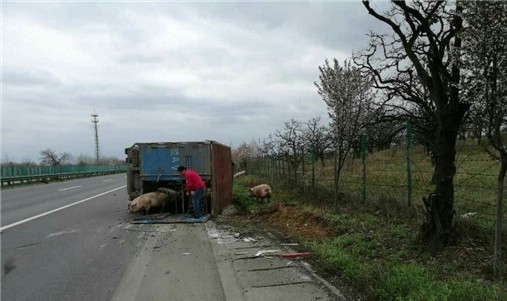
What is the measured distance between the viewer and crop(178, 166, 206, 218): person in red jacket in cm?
1297

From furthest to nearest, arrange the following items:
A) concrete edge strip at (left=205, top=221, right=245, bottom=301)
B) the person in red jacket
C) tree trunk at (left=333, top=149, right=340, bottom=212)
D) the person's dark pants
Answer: the person's dark pants → the person in red jacket → tree trunk at (left=333, top=149, right=340, bottom=212) → concrete edge strip at (left=205, top=221, right=245, bottom=301)

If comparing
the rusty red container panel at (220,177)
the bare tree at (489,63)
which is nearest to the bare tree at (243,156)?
the rusty red container panel at (220,177)

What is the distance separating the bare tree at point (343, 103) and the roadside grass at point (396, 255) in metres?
2.29

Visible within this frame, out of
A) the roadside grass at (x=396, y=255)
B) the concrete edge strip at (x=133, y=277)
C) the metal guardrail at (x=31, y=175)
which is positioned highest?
the metal guardrail at (x=31, y=175)

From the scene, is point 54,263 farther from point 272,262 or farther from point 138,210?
point 138,210

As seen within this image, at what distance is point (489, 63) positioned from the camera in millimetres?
5230

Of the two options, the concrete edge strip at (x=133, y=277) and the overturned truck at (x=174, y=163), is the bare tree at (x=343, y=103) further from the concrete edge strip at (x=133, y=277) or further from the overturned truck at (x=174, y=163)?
the concrete edge strip at (x=133, y=277)

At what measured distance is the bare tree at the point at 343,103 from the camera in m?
12.9

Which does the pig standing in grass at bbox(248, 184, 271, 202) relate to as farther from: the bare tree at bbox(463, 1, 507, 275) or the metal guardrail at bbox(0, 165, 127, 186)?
the metal guardrail at bbox(0, 165, 127, 186)

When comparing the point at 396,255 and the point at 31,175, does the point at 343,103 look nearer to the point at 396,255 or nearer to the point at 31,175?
the point at 396,255

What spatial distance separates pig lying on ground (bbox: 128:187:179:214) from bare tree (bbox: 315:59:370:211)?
541cm

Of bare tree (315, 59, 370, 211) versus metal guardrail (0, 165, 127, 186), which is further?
metal guardrail (0, 165, 127, 186)

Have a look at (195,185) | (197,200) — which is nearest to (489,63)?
(195,185)

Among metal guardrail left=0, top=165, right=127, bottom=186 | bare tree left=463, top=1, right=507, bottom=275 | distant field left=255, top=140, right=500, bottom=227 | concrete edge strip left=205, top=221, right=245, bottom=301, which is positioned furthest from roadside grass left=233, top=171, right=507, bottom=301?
metal guardrail left=0, top=165, right=127, bottom=186
